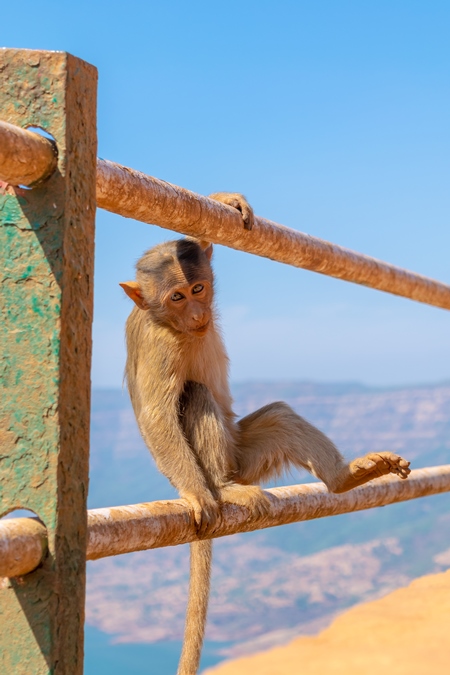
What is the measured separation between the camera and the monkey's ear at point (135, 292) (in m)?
3.59

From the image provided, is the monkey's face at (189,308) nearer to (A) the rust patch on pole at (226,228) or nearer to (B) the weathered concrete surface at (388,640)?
(A) the rust patch on pole at (226,228)

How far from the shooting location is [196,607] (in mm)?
3102

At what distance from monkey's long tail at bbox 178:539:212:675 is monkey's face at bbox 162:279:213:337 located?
2.73ft

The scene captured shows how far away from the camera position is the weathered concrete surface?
722 cm

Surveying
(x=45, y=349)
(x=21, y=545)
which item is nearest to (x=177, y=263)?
(x=45, y=349)

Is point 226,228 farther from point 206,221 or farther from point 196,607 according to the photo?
point 196,607

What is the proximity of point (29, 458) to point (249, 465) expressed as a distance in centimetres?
220

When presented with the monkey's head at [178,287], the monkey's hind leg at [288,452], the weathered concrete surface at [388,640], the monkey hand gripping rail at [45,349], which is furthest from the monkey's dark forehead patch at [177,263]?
the weathered concrete surface at [388,640]

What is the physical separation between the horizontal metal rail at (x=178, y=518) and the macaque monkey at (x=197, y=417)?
188mm

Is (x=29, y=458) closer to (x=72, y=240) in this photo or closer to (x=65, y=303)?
(x=65, y=303)

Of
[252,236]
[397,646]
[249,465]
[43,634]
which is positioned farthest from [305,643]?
[43,634]

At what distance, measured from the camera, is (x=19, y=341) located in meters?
1.39

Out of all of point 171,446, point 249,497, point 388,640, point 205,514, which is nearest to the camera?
point 205,514

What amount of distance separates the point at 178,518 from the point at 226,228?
0.78 metres
